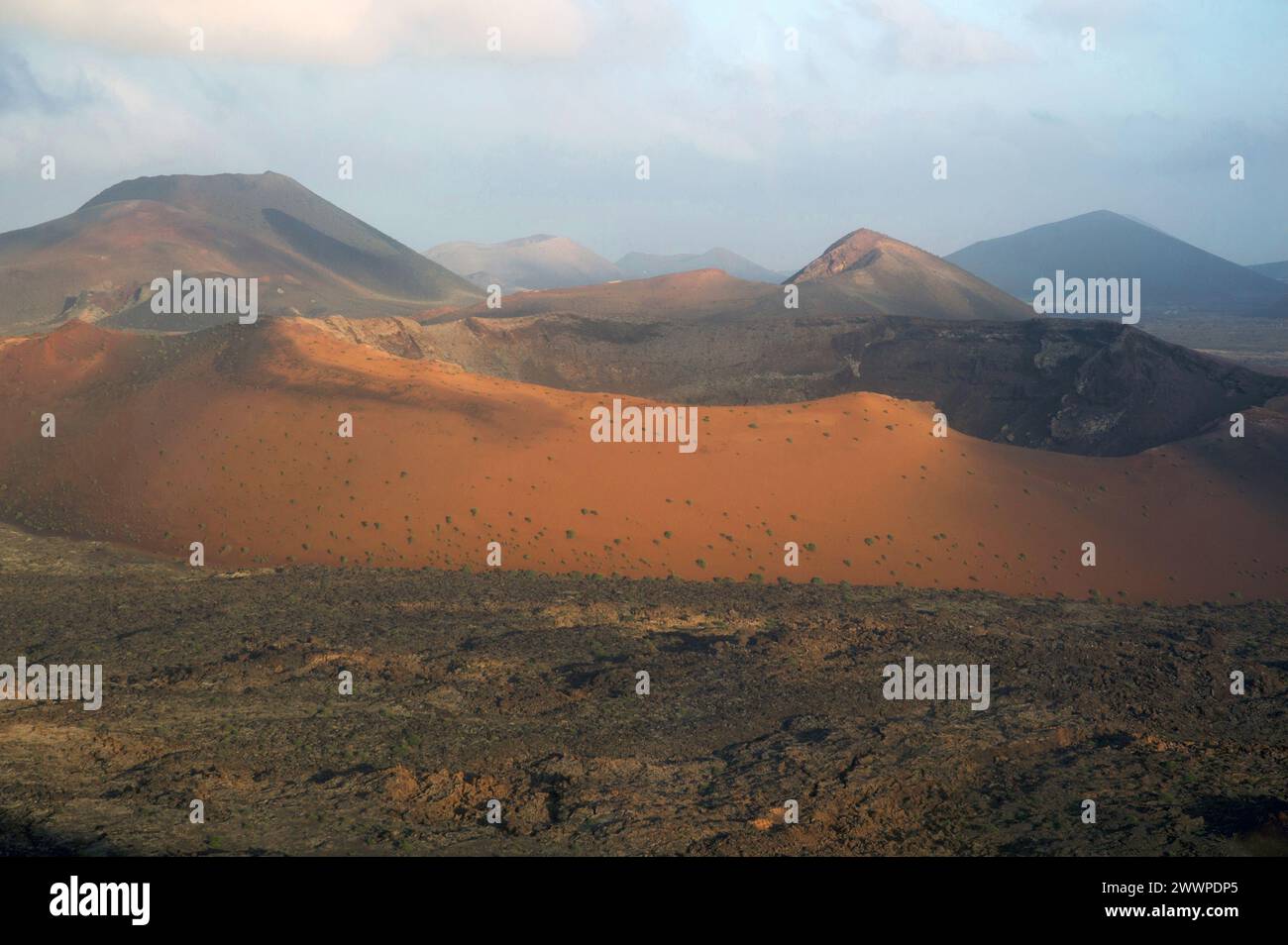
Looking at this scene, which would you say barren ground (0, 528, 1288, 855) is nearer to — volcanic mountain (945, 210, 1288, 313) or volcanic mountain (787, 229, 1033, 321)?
volcanic mountain (787, 229, 1033, 321)

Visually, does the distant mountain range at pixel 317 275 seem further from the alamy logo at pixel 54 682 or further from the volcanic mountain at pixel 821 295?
the alamy logo at pixel 54 682

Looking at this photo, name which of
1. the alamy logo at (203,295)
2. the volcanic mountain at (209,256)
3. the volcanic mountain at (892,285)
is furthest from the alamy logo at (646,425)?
the alamy logo at (203,295)

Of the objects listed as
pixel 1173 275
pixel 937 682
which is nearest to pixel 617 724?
pixel 937 682

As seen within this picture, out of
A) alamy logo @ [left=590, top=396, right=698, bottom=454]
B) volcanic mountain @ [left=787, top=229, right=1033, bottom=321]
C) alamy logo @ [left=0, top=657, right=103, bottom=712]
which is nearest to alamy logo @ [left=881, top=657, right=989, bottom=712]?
alamy logo @ [left=0, top=657, right=103, bottom=712]

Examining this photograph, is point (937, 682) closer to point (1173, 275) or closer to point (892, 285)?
point (892, 285)

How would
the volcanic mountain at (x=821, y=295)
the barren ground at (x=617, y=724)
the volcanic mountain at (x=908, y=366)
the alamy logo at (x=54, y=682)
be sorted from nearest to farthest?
the barren ground at (x=617, y=724) → the alamy logo at (x=54, y=682) → the volcanic mountain at (x=908, y=366) → the volcanic mountain at (x=821, y=295)

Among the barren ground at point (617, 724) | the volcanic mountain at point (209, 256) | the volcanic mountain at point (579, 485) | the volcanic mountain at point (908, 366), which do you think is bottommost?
the barren ground at point (617, 724)

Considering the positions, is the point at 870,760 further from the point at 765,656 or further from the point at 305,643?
the point at 305,643
